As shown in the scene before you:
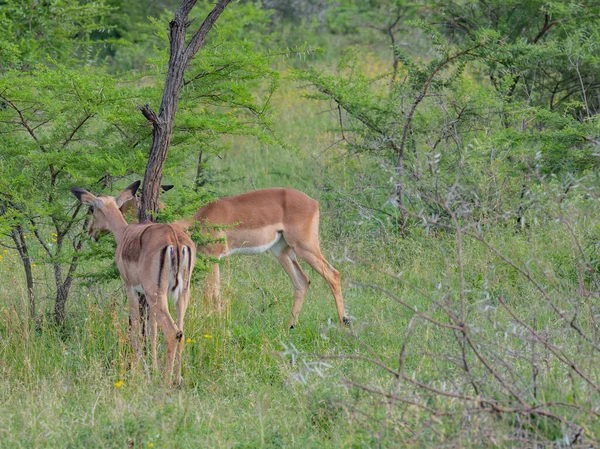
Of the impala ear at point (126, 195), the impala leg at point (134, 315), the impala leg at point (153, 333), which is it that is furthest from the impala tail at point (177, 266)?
the impala ear at point (126, 195)

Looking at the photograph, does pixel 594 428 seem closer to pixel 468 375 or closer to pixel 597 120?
pixel 468 375

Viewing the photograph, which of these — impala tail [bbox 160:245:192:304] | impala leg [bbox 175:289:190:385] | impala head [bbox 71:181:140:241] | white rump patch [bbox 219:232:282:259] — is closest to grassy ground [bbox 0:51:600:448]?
impala leg [bbox 175:289:190:385]

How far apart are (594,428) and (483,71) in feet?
25.7

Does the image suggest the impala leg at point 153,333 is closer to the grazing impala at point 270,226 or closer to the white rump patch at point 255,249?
the grazing impala at point 270,226

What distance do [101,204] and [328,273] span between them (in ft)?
6.81

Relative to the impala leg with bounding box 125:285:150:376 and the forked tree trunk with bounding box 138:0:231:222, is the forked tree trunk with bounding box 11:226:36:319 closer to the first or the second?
the impala leg with bounding box 125:285:150:376

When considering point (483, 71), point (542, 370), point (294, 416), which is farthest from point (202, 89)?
point (483, 71)

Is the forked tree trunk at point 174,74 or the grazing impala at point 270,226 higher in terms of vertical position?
the forked tree trunk at point 174,74

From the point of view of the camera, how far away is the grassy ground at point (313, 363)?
3.95 metres

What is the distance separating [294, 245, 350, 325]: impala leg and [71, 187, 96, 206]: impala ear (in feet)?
6.87

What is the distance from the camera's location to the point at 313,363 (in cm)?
397

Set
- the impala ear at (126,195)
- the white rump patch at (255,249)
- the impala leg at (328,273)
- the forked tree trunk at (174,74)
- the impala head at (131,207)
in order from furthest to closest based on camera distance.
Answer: the white rump patch at (255,249) → the impala leg at (328,273) → the impala head at (131,207) → the impala ear at (126,195) → the forked tree trunk at (174,74)

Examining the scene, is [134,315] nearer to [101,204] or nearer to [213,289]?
[101,204]

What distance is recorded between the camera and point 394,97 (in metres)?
9.19
